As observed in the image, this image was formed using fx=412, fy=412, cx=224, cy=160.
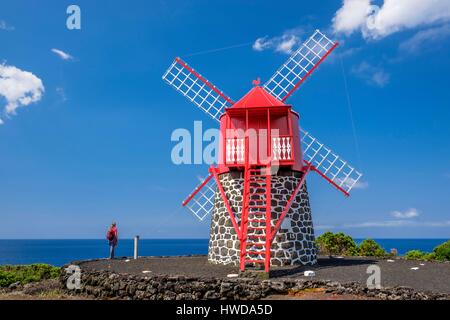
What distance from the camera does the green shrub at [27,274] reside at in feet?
63.7

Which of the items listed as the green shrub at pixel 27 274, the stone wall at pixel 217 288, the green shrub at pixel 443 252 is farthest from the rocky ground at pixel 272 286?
the green shrub at pixel 443 252

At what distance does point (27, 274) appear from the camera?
22.4m

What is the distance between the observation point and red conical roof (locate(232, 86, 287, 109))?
49.8ft

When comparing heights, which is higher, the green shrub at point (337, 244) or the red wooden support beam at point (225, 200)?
the red wooden support beam at point (225, 200)

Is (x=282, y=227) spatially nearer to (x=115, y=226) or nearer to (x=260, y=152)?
(x=260, y=152)

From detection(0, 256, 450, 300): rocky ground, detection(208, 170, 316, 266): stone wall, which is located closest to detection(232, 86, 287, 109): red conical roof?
detection(208, 170, 316, 266): stone wall

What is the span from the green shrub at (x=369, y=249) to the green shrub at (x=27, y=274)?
17.4 metres

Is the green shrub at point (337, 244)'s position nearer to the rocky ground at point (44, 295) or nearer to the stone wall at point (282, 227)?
the stone wall at point (282, 227)

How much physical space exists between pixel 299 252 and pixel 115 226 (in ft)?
27.3

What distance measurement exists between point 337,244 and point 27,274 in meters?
17.8

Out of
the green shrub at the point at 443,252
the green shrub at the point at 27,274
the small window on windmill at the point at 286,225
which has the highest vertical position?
the small window on windmill at the point at 286,225

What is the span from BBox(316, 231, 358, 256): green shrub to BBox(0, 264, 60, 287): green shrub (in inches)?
607
